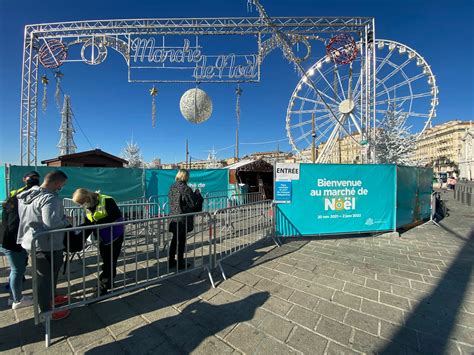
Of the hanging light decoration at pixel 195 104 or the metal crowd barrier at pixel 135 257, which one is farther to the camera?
the hanging light decoration at pixel 195 104

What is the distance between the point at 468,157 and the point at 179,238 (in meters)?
89.9

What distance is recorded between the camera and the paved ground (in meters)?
2.22

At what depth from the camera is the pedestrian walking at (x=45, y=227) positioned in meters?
2.36

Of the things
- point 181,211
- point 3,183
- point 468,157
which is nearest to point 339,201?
point 181,211

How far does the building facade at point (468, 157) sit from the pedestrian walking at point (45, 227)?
87.9 m

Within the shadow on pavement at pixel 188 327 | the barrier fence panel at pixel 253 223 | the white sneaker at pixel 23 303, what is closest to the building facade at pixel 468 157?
the barrier fence panel at pixel 253 223

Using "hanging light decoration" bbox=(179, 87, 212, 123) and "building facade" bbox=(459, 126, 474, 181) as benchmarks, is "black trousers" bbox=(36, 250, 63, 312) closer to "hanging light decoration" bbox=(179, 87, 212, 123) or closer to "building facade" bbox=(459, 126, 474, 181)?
"hanging light decoration" bbox=(179, 87, 212, 123)

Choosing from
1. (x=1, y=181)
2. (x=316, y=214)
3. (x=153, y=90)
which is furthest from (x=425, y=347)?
(x=1, y=181)

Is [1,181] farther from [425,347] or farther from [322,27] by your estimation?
[322,27]

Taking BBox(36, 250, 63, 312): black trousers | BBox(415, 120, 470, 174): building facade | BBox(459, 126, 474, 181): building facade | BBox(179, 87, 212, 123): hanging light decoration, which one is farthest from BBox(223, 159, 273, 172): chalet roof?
BBox(415, 120, 470, 174): building facade

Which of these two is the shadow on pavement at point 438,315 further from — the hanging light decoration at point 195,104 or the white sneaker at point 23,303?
the hanging light decoration at point 195,104

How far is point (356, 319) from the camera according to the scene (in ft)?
8.61

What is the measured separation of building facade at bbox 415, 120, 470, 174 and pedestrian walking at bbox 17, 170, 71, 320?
94697mm

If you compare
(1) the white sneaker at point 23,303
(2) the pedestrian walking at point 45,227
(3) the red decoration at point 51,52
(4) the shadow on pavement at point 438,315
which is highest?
(3) the red decoration at point 51,52
